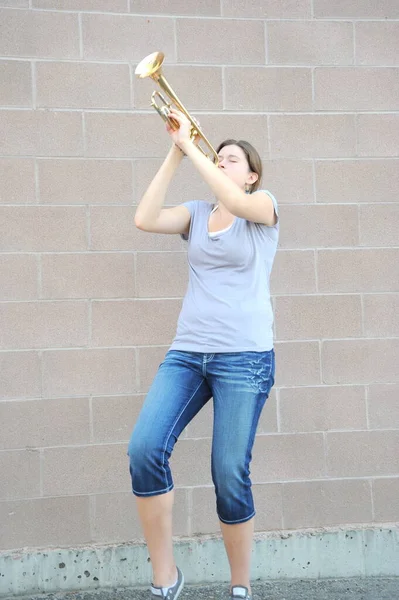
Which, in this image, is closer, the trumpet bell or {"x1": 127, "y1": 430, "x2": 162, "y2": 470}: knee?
{"x1": 127, "y1": 430, "x2": 162, "y2": 470}: knee

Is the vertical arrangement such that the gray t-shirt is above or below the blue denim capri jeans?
above

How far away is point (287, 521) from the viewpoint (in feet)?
13.0

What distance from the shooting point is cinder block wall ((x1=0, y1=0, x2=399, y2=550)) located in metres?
3.80

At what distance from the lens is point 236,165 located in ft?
10.9

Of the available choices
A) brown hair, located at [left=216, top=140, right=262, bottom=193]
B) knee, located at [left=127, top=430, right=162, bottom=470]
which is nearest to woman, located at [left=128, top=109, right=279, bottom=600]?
knee, located at [left=127, top=430, right=162, bottom=470]

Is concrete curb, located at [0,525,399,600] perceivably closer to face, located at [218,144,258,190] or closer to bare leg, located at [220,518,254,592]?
bare leg, located at [220,518,254,592]

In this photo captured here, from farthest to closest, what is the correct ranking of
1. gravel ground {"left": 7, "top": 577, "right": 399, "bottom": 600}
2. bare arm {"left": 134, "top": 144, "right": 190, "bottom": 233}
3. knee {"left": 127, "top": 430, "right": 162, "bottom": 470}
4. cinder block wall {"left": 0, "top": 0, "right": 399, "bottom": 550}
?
cinder block wall {"left": 0, "top": 0, "right": 399, "bottom": 550}, gravel ground {"left": 7, "top": 577, "right": 399, "bottom": 600}, bare arm {"left": 134, "top": 144, "right": 190, "bottom": 233}, knee {"left": 127, "top": 430, "right": 162, "bottom": 470}

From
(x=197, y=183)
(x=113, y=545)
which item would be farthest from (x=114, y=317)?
(x=113, y=545)

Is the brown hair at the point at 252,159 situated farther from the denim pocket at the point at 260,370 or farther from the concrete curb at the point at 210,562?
the concrete curb at the point at 210,562

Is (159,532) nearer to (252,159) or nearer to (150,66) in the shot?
(252,159)

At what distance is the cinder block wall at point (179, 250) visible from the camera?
3.80m

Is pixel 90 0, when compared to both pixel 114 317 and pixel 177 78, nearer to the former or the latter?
pixel 177 78

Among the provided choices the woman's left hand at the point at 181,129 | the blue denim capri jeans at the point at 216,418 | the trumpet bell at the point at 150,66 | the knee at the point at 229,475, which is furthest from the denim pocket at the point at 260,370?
the trumpet bell at the point at 150,66

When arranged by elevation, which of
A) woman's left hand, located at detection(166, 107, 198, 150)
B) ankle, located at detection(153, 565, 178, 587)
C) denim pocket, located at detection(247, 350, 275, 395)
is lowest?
ankle, located at detection(153, 565, 178, 587)
